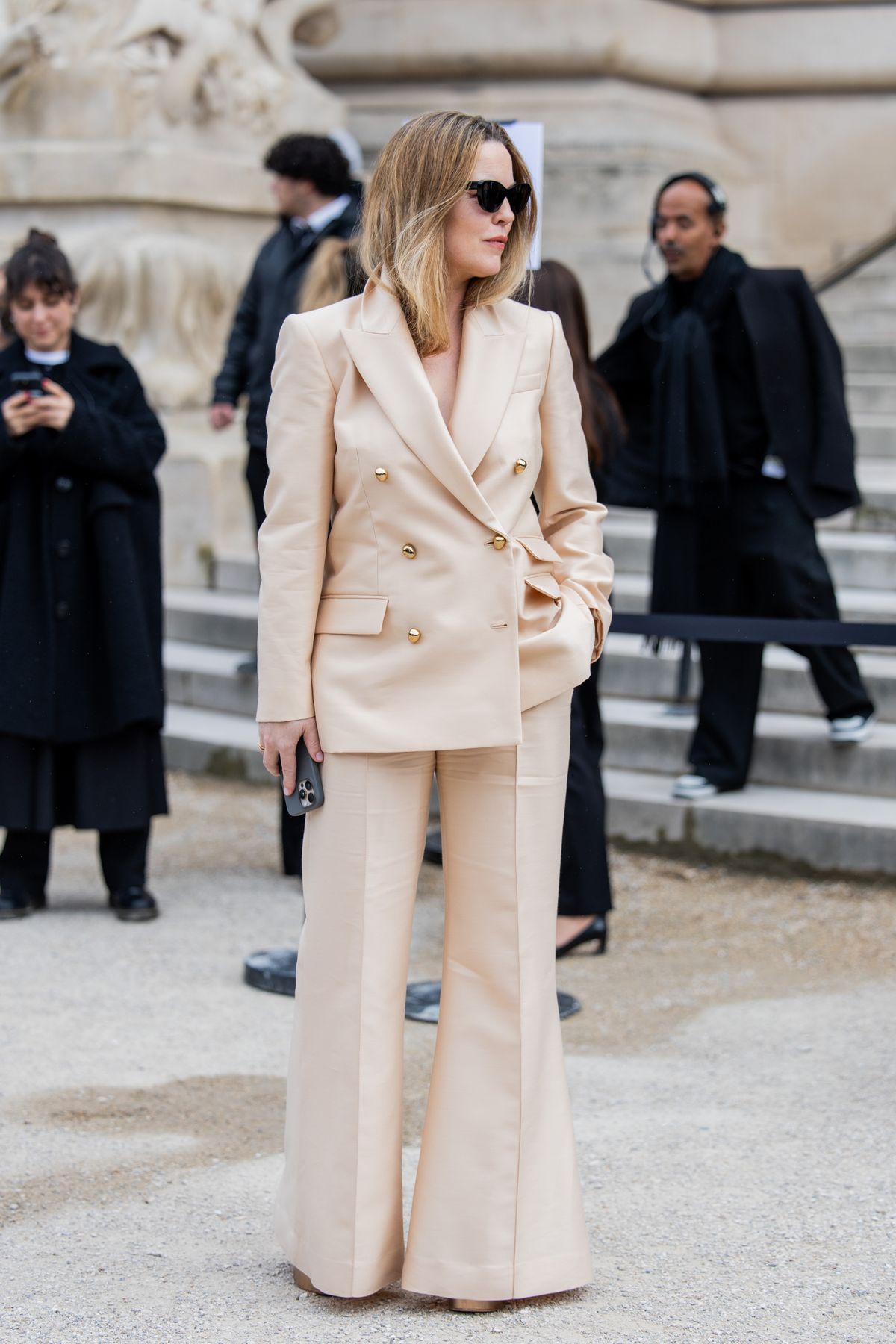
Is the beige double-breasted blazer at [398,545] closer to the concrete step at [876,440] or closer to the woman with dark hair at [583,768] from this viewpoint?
the woman with dark hair at [583,768]

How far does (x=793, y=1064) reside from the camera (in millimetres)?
4555

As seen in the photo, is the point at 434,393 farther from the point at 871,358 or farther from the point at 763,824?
the point at 871,358

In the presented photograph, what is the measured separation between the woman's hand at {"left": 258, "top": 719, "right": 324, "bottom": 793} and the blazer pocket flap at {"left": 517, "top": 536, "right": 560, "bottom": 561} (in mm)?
450


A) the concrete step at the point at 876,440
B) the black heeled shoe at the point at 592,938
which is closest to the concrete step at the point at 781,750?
the black heeled shoe at the point at 592,938

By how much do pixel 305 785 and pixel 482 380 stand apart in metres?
0.72

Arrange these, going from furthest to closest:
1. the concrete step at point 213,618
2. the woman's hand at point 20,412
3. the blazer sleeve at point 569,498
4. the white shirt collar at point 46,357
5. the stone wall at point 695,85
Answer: the stone wall at point 695,85
the concrete step at point 213,618
the white shirt collar at point 46,357
the woman's hand at point 20,412
the blazer sleeve at point 569,498

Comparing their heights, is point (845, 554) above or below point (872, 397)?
below

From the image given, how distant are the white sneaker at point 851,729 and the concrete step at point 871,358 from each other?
3.54 meters

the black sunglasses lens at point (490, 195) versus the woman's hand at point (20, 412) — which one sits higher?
the black sunglasses lens at point (490, 195)

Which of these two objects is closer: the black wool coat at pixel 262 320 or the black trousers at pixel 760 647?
the black trousers at pixel 760 647

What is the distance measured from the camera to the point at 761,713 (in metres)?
7.28

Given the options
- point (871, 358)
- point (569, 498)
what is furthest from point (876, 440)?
point (569, 498)

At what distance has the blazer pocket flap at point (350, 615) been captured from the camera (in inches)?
121

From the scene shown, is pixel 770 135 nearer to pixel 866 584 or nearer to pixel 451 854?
pixel 866 584
